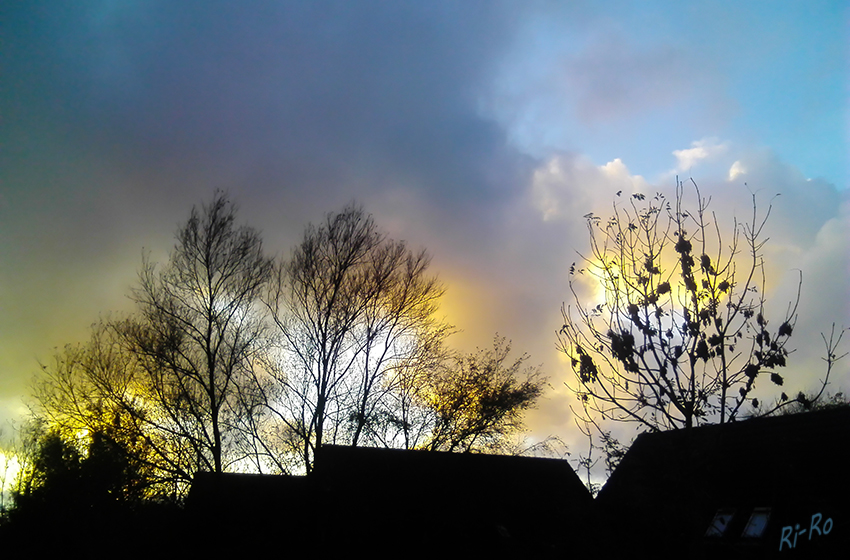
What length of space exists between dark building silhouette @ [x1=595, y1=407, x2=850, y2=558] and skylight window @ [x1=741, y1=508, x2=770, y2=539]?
2 centimetres

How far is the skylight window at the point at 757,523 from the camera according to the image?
8.92 meters

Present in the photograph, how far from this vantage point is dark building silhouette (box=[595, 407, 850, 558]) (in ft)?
21.3

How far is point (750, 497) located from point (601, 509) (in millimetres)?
3561

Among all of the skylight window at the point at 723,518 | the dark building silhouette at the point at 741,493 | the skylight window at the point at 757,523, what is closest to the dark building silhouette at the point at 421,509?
the dark building silhouette at the point at 741,493

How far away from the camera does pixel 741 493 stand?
32.3 ft

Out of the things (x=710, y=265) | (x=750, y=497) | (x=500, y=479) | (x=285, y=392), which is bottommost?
(x=750, y=497)

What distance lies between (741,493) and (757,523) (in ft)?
2.60

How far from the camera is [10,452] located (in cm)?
3341

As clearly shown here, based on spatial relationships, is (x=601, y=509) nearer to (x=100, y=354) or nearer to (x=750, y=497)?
(x=750, y=497)

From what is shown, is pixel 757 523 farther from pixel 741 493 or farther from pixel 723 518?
pixel 741 493

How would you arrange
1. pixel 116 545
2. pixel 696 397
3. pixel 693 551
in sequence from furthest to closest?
pixel 116 545 → pixel 696 397 → pixel 693 551

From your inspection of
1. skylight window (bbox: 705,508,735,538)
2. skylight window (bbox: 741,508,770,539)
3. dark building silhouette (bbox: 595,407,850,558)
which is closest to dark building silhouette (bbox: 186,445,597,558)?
dark building silhouette (bbox: 595,407,850,558)

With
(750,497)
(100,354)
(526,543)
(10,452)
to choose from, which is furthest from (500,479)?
(10,452)

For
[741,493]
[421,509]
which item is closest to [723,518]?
[741,493]
